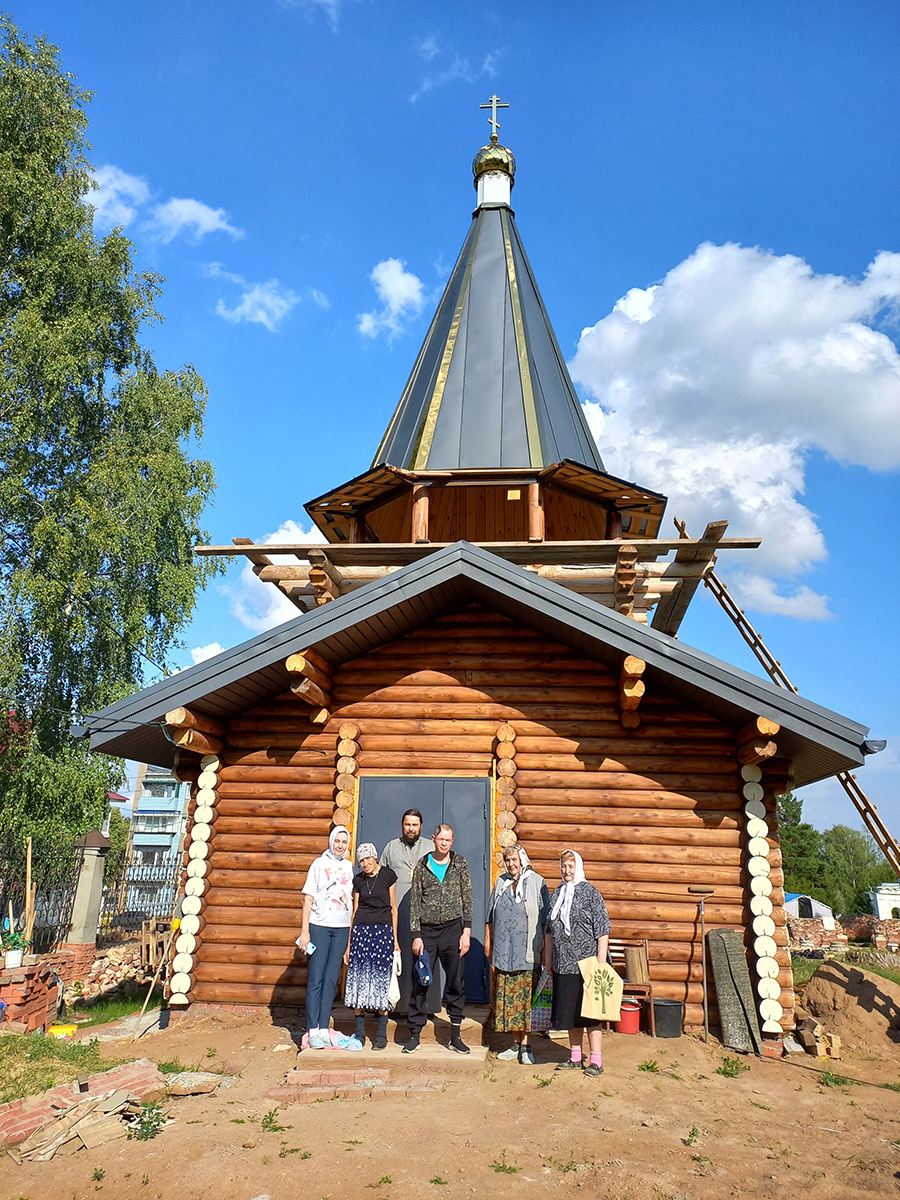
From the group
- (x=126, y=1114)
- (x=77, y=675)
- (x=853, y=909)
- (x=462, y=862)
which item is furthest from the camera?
(x=853, y=909)

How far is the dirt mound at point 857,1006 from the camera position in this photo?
8203 mm

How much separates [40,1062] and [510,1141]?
4.51m

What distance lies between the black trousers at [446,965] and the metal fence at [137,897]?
55.3 feet

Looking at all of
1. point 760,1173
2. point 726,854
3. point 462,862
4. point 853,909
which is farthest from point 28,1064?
point 853,909

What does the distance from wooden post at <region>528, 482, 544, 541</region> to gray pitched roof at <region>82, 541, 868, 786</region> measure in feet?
5.77

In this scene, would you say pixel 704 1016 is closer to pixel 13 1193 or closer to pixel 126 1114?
pixel 126 1114

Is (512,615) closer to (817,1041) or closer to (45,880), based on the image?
(817,1041)

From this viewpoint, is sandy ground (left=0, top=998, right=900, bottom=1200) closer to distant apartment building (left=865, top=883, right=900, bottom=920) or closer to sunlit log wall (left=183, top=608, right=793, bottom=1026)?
sunlit log wall (left=183, top=608, right=793, bottom=1026)

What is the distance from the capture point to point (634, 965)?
7.69 meters

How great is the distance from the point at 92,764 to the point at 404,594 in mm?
10533

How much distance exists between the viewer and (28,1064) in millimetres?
6840

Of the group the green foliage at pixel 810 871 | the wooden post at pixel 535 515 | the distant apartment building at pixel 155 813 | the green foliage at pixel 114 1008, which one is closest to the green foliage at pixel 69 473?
the green foliage at pixel 114 1008

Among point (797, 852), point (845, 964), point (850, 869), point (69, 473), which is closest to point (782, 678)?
point (845, 964)

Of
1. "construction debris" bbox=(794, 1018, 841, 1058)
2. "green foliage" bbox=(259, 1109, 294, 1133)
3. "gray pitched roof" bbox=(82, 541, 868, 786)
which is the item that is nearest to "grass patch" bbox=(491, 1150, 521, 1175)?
"green foliage" bbox=(259, 1109, 294, 1133)
